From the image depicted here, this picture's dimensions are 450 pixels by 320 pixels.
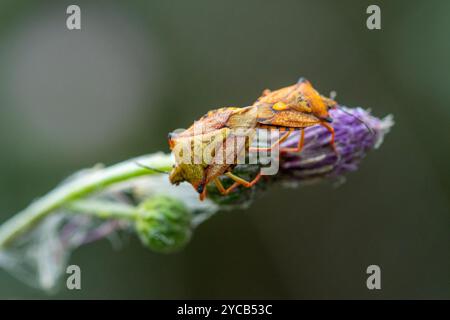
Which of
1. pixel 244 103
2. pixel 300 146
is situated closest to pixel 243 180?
pixel 300 146

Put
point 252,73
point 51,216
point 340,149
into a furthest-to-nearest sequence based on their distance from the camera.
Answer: point 252,73, point 51,216, point 340,149

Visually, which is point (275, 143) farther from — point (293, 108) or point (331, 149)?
point (331, 149)

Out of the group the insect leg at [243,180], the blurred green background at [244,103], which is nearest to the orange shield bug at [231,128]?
the insect leg at [243,180]

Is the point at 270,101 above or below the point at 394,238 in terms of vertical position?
above

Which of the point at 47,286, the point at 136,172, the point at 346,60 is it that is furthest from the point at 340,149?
the point at 346,60

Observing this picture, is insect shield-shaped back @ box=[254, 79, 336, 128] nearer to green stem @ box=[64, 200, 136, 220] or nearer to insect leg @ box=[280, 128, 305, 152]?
insect leg @ box=[280, 128, 305, 152]

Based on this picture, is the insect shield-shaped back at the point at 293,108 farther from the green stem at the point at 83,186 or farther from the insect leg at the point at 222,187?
the green stem at the point at 83,186

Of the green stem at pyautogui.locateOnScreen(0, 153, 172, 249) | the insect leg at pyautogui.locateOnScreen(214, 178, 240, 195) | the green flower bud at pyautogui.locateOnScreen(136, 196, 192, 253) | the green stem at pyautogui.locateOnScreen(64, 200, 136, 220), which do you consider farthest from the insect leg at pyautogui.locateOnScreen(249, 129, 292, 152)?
the green stem at pyautogui.locateOnScreen(64, 200, 136, 220)

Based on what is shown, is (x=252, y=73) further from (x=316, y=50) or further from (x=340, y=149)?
(x=340, y=149)

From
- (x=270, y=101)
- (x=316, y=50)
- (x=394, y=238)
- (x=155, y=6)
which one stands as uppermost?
(x=155, y=6)
